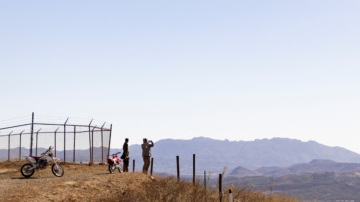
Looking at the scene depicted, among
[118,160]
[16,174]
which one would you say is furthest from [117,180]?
[16,174]

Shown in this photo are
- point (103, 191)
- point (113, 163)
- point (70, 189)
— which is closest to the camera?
point (70, 189)

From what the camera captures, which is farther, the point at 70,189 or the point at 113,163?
the point at 113,163

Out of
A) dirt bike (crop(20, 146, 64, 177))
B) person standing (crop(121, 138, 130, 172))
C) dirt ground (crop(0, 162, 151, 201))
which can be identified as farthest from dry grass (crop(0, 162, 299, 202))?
person standing (crop(121, 138, 130, 172))

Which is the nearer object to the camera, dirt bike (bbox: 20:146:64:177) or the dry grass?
the dry grass

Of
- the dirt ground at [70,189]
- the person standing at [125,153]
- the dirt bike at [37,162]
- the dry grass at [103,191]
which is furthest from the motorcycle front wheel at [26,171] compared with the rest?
the person standing at [125,153]

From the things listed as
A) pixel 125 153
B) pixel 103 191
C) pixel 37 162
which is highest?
pixel 125 153

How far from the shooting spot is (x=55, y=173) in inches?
786

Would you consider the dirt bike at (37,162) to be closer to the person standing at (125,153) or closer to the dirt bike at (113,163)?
the dirt bike at (113,163)

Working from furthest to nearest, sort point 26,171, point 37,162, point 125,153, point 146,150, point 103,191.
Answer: point 125,153 → point 146,150 → point 26,171 → point 37,162 → point 103,191

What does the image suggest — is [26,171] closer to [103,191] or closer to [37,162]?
[37,162]

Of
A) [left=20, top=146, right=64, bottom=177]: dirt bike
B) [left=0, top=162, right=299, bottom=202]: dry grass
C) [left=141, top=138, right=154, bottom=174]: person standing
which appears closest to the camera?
[left=0, top=162, right=299, bottom=202]: dry grass

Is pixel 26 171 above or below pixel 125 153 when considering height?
below

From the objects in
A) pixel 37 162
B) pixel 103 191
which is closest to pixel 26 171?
pixel 37 162

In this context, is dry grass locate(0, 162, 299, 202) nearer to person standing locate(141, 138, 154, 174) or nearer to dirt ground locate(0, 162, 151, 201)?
dirt ground locate(0, 162, 151, 201)
